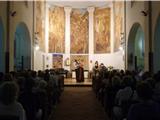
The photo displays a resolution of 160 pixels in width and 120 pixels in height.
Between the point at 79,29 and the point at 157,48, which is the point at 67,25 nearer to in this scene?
the point at 79,29

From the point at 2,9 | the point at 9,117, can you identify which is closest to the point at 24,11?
the point at 2,9

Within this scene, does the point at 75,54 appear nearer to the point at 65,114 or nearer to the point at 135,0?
the point at 135,0

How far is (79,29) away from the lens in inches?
1266

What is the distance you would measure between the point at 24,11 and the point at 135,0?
5.88 meters

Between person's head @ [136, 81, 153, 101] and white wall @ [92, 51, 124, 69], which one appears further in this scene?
white wall @ [92, 51, 124, 69]

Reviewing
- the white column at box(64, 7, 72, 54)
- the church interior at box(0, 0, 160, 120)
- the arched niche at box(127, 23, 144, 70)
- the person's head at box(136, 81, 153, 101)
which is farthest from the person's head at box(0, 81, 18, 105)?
the white column at box(64, 7, 72, 54)

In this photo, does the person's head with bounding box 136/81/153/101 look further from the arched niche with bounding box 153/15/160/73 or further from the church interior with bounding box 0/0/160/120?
the arched niche with bounding box 153/15/160/73

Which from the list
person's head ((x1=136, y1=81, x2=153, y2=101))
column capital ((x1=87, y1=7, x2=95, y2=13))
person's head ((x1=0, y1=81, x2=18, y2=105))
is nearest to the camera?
person's head ((x1=0, y1=81, x2=18, y2=105))

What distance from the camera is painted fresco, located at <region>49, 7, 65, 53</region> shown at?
101ft

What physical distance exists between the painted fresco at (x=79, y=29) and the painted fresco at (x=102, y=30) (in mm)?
919

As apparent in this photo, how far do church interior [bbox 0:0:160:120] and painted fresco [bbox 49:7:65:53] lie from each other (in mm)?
84

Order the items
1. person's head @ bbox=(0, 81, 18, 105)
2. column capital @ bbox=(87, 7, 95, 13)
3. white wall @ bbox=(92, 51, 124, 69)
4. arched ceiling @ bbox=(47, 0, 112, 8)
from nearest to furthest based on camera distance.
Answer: person's head @ bbox=(0, 81, 18, 105)
white wall @ bbox=(92, 51, 124, 69)
arched ceiling @ bbox=(47, 0, 112, 8)
column capital @ bbox=(87, 7, 95, 13)

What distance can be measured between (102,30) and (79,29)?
2105 millimetres

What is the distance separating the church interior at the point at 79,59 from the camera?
6160 mm
